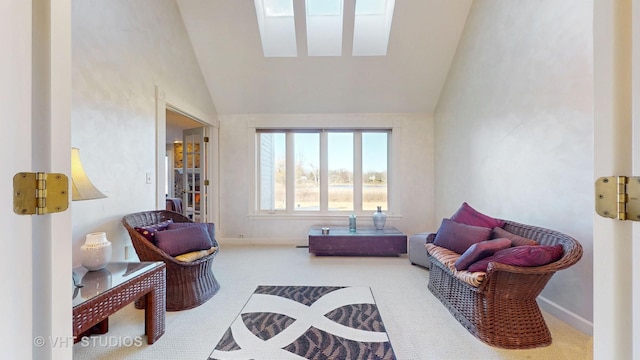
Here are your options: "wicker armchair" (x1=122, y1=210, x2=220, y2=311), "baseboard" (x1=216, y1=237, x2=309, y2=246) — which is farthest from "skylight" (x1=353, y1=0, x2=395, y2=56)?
"wicker armchair" (x1=122, y1=210, x2=220, y2=311)

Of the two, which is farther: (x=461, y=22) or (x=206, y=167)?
(x=206, y=167)

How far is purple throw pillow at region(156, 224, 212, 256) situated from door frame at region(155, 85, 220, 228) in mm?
733

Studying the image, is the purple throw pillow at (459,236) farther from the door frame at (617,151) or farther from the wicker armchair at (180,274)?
the wicker armchair at (180,274)

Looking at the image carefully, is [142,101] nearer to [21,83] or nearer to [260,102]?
[260,102]

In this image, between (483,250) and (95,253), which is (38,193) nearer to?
(95,253)

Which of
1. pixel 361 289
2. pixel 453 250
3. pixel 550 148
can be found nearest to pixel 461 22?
pixel 550 148

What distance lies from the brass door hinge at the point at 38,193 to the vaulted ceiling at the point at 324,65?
3.49 metres

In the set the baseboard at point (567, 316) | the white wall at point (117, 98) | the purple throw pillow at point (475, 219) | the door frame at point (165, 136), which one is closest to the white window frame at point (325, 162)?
the door frame at point (165, 136)

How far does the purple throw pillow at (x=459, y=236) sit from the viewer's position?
8.05 ft

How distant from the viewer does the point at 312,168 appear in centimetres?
473

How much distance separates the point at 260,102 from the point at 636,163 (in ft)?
14.3

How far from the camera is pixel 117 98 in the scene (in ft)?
8.07

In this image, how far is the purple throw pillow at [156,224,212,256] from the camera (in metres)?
2.35

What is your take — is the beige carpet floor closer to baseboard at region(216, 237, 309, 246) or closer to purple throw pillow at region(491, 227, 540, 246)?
purple throw pillow at region(491, 227, 540, 246)
